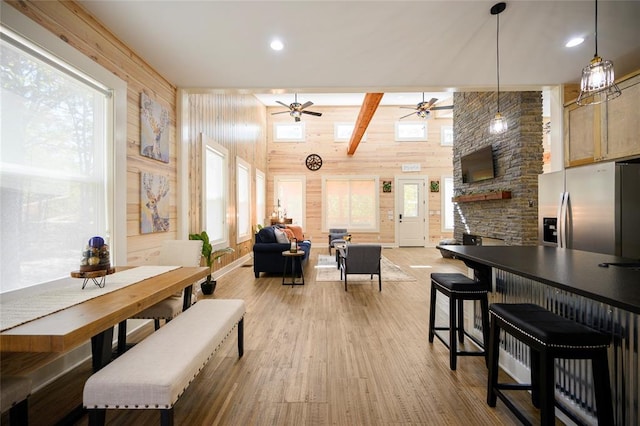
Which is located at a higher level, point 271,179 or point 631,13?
point 631,13

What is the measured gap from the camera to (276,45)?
2.92 meters

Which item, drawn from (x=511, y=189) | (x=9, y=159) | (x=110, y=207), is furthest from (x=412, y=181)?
(x=9, y=159)

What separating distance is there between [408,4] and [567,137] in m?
3.14

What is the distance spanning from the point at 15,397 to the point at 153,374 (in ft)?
1.86

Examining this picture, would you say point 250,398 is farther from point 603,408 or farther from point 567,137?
point 567,137

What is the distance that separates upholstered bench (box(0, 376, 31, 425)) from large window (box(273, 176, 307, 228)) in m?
8.31

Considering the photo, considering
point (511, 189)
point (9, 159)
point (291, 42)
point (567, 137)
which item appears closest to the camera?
point (9, 159)

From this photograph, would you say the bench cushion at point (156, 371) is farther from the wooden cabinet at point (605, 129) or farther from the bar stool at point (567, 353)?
the wooden cabinet at point (605, 129)

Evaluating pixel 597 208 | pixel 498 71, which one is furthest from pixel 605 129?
pixel 498 71

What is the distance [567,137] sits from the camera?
12.7 feet

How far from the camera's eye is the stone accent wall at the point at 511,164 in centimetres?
475

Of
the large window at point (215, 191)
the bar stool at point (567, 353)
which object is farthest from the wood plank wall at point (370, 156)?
the bar stool at point (567, 353)

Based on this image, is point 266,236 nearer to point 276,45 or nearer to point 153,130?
point 153,130

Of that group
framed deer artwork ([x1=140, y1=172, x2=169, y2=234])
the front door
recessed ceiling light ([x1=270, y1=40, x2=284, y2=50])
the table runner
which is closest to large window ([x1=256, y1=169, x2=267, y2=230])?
the front door
